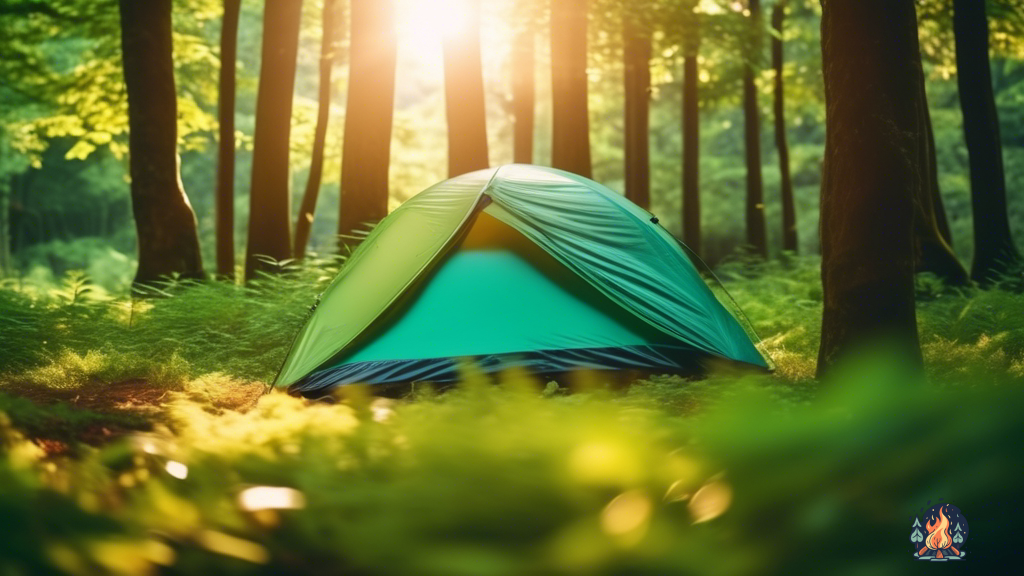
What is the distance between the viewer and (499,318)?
277 inches

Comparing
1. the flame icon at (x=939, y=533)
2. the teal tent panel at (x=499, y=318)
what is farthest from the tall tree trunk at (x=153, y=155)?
the flame icon at (x=939, y=533)

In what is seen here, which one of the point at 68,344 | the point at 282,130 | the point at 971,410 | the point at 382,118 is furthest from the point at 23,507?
the point at 282,130

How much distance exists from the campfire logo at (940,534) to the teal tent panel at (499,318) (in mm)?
5543

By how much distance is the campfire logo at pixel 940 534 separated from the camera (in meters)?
1.28

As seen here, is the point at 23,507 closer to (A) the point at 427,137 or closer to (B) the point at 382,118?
(B) the point at 382,118

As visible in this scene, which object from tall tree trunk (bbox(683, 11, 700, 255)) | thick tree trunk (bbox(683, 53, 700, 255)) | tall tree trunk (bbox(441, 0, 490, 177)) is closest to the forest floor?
tall tree trunk (bbox(441, 0, 490, 177))

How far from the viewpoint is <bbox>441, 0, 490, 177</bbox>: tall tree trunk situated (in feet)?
39.5

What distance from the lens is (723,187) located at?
116 ft

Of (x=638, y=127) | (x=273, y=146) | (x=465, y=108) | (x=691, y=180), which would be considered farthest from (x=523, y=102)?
(x=465, y=108)

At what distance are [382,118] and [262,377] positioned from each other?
506 centimetres

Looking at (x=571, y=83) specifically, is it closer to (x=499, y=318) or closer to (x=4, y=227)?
(x=499, y=318)

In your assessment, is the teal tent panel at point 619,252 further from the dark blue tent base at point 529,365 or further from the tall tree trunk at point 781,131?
the tall tree trunk at point 781,131

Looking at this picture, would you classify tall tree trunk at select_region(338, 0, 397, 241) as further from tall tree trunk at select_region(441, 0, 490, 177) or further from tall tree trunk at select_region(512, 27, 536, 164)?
tall tree trunk at select_region(512, 27, 536, 164)

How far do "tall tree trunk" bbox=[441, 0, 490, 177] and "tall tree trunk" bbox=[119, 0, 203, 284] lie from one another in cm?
357
